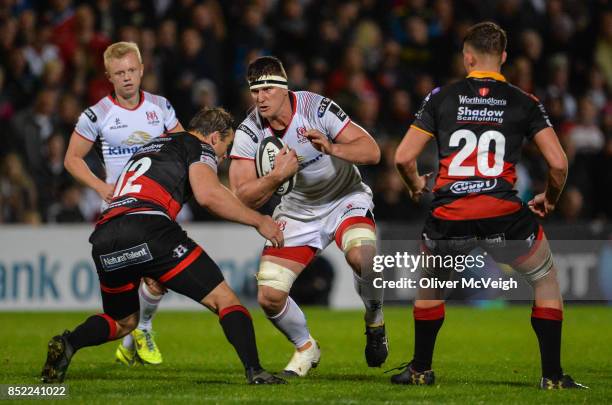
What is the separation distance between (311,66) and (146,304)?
877 cm

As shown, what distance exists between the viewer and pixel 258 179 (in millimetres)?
8297

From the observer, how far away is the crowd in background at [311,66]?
15.9 meters

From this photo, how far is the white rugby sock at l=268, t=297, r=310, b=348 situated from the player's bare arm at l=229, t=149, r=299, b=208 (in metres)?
0.93

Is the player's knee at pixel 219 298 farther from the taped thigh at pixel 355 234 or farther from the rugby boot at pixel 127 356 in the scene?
the rugby boot at pixel 127 356

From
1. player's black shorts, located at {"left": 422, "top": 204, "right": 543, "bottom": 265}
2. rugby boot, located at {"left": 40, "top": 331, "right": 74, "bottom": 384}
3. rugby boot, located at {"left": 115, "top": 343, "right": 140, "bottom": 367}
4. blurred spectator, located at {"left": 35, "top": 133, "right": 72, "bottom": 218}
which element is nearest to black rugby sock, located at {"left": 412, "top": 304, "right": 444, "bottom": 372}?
player's black shorts, located at {"left": 422, "top": 204, "right": 543, "bottom": 265}

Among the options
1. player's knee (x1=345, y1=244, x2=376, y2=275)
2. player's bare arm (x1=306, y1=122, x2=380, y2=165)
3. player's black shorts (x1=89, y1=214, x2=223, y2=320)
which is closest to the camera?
player's black shorts (x1=89, y1=214, x2=223, y2=320)

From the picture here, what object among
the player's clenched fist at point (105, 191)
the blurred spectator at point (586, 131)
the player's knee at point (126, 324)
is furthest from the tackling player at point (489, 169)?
the blurred spectator at point (586, 131)

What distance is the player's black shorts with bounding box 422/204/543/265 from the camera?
24.3ft

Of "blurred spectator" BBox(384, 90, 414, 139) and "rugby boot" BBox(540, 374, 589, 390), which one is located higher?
"blurred spectator" BBox(384, 90, 414, 139)

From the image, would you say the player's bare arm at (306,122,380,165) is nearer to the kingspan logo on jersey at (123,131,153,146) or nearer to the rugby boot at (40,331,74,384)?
the kingspan logo on jersey at (123,131,153,146)

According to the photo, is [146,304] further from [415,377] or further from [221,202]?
[415,377]

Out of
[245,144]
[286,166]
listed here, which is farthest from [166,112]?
[286,166]

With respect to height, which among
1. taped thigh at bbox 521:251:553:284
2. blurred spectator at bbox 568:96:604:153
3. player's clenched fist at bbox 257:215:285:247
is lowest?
taped thigh at bbox 521:251:553:284

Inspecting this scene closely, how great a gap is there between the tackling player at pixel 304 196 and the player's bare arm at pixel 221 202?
2.04 ft
